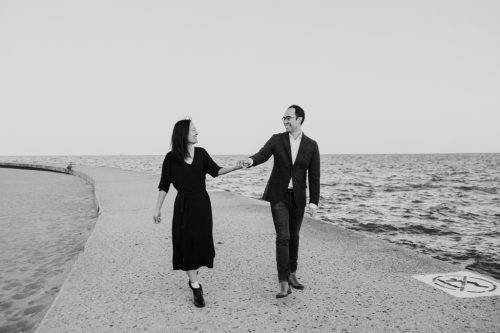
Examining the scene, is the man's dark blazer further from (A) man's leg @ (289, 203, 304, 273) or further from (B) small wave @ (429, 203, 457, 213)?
(B) small wave @ (429, 203, 457, 213)

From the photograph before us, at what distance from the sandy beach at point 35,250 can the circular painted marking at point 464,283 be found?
175 inches

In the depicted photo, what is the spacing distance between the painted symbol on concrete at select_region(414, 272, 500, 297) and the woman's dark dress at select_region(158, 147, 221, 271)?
8.63 feet

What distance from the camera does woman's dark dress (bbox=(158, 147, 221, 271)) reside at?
3.88 meters

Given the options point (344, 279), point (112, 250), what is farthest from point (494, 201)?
point (112, 250)

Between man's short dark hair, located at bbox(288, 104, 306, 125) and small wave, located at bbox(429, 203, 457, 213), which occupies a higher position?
man's short dark hair, located at bbox(288, 104, 306, 125)

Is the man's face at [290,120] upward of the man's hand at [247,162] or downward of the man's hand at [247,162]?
upward

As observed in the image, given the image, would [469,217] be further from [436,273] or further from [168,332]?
[168,332]

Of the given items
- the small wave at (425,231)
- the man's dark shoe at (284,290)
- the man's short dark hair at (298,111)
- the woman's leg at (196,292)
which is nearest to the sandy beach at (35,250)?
the woman's leg at (196,292)

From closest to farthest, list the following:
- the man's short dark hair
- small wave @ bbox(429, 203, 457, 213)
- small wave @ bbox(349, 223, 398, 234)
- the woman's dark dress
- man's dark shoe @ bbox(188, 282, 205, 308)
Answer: man's dark shoe @ bbox(188, 282, 205, 308) < the woman's dark dress < the man's short dark hair < small wave @ bbox(349, 223, 398, 234) < small wave @ bbox(429, 203, 457, 213)

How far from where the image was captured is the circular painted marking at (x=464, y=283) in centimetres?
414

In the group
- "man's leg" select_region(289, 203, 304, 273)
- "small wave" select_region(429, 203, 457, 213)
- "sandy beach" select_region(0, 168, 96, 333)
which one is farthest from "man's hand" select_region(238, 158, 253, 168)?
"small wave" select_region(429, 203, 457, 213)

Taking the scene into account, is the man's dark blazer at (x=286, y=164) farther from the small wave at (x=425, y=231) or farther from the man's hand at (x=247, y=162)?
the small wave at (x=425, y=231)

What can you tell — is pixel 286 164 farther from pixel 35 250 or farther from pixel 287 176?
pixel 35 250

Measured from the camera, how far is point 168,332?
126 inches
